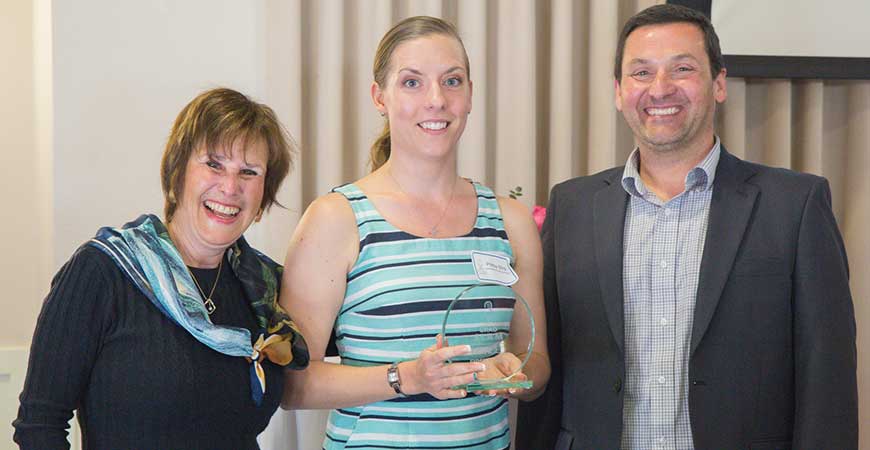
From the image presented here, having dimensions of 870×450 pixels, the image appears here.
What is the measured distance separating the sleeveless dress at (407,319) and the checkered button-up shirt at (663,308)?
0.33 m

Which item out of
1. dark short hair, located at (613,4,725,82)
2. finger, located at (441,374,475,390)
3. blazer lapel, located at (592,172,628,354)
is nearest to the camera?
finger, located at (441,374,475,390)

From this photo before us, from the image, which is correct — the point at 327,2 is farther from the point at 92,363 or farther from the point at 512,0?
the point at 92,363

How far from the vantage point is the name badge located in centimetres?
180

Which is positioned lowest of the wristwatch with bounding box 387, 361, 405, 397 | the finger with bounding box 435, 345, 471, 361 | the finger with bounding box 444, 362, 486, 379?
the wristwatch with bounding box 387, 361, 405, 397

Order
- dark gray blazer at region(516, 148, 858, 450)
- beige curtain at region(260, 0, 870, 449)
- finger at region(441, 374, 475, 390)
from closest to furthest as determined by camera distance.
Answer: finger at region(441, 374, 475, 390) < dark gray blazer at region(516, 148, 858, 450) < beige curtain at region(260, 0, 870, 449)

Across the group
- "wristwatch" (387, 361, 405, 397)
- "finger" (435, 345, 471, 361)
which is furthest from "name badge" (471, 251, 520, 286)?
"wristwatch" (387, 361, 405, 397)

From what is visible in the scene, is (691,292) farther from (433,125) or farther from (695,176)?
(433,125)

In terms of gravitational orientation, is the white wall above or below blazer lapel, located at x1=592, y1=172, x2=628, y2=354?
above

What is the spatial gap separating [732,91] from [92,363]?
2.33m

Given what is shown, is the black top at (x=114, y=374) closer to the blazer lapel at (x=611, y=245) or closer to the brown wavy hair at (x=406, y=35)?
the brown wavy hair at (x=406, y=35)

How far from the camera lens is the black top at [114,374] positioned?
1631mm

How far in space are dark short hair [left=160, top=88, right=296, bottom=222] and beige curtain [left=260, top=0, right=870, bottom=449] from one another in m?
1.08

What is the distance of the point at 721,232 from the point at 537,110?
1315 mm

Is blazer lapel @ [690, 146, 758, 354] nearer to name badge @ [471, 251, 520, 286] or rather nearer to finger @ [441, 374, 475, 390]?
name badge @ [471, 251, 520, 286]
